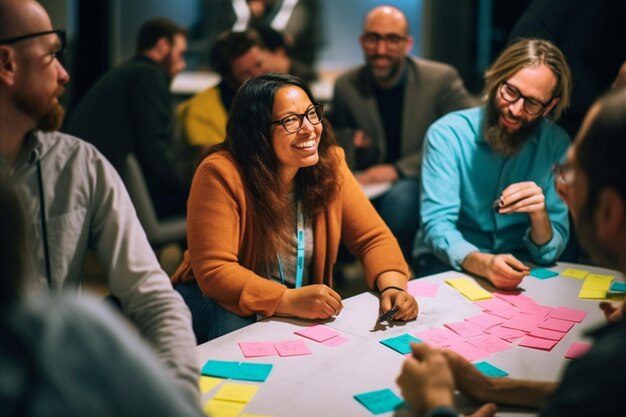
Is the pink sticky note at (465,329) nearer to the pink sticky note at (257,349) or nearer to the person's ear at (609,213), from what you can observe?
the pink sticky note at (257,349)

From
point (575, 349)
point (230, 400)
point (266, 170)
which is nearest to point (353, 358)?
point (230, 400)

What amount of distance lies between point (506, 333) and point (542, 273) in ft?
1.98

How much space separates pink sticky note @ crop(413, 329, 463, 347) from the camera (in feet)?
5.90

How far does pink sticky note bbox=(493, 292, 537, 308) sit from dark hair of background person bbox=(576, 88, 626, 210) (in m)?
0.99

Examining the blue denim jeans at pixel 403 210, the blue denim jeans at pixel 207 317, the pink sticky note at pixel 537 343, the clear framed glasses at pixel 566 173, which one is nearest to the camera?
the clear framed glasses at pixel 566 173

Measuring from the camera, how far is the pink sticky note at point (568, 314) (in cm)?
Answer: 198

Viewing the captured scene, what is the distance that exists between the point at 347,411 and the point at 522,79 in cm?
164

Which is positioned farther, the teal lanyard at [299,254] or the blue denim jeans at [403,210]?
the blue denim jeans at [403,210]

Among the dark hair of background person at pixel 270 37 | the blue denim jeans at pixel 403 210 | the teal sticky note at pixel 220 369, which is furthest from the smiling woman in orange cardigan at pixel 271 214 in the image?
the dark hair of background person at pixel 270 37

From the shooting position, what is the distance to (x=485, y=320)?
1945 millimetres

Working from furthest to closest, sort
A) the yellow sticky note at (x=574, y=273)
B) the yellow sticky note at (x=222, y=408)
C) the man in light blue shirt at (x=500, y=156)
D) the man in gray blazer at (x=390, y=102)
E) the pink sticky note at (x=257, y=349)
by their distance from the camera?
1. the man in gray blazer at (x=390, y=102)
2. the man in light blue shirt at (x=500, y=156)
3. the yellow sticky note at (x=574, y=273)
4. the pink sticky note at (x=257, y=349)
5. the yellow sticky note at (x=222, y=408)

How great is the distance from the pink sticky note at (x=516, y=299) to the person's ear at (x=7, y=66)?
1439mm

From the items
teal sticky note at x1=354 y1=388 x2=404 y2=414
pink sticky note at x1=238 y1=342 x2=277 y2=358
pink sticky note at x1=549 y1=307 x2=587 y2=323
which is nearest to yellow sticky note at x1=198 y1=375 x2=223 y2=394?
pink sticky note at x1=238 y1=342 x2=277 y2=358

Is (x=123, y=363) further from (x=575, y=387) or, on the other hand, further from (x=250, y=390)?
(x=250, y=390)
